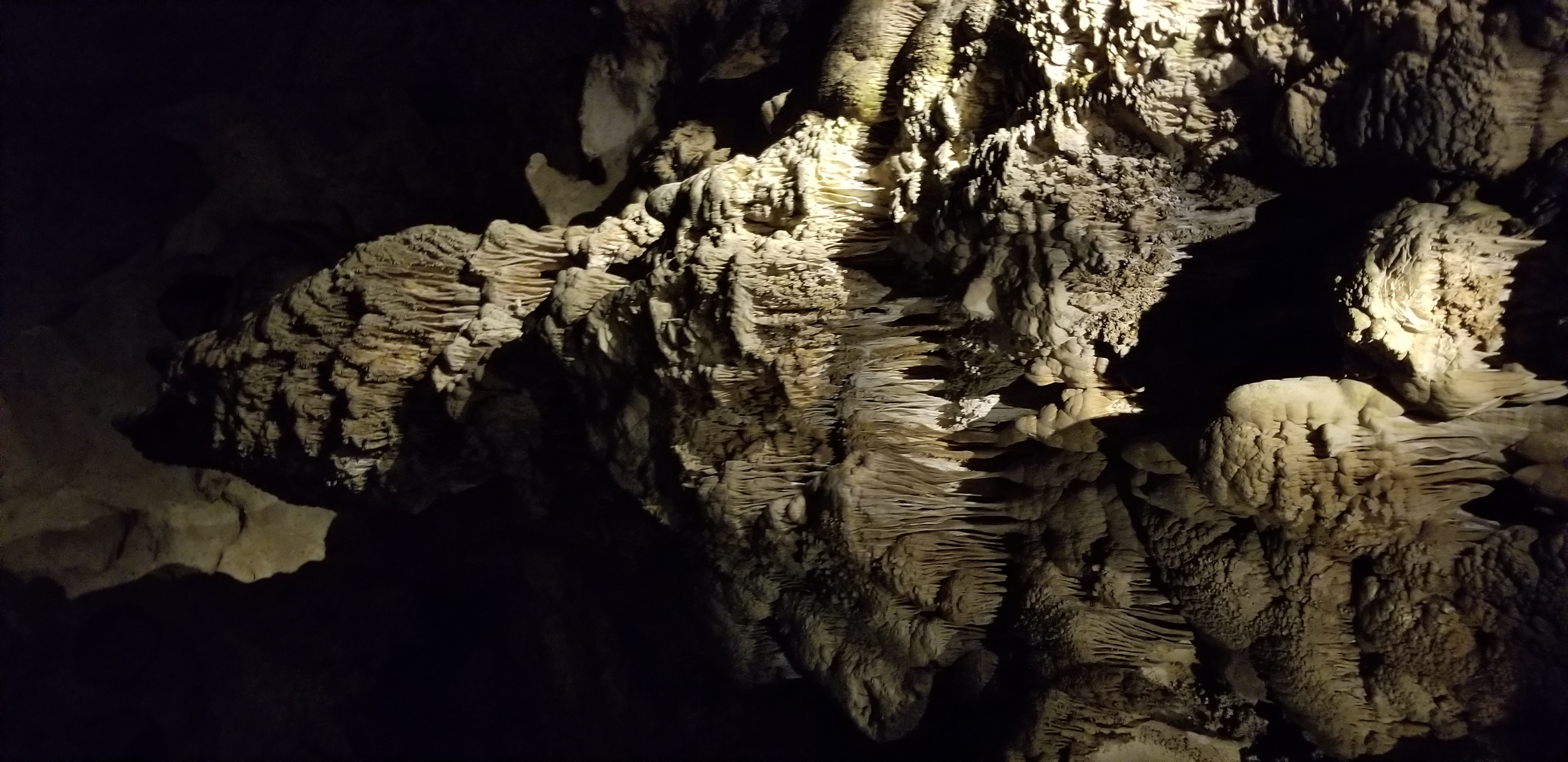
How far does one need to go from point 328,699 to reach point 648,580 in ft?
6.46

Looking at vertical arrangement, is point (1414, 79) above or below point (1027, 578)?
above

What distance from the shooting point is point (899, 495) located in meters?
2.39

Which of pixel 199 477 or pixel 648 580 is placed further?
pixel 199 477

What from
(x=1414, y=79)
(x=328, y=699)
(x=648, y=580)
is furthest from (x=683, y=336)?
(x=328, y=699)

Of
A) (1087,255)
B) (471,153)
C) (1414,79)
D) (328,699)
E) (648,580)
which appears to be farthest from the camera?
(328,699)

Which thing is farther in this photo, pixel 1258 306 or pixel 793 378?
pixel 793 378

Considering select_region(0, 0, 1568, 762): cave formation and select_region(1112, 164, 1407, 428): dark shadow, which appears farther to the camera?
select_region(1112, 164, 1407, 428): dark shadow

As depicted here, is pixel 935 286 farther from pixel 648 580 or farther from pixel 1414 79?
pixel 648 580

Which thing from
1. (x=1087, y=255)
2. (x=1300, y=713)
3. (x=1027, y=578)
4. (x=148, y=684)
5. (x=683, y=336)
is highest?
(x=1087, y=255)

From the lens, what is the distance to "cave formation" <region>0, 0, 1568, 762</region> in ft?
5.68

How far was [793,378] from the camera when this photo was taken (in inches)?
92.5

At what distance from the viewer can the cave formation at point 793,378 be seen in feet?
5.68

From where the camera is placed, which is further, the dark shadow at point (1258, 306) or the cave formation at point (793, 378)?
the dark shadow at point (1258, 306)

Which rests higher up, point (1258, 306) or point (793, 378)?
point (1258, 306)
